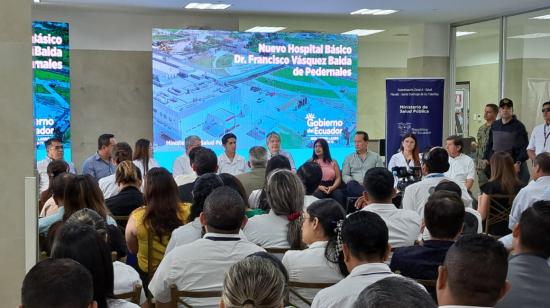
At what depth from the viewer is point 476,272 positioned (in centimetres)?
215

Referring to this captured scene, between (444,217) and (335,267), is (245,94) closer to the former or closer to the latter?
(444,217)

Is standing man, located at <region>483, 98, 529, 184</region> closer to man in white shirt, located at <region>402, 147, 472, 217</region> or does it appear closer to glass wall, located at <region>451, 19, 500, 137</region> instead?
glass wall, located at <region>451, 19, 500, 137</region>

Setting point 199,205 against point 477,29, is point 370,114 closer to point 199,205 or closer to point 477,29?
point 477,29

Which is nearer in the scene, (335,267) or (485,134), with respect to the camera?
(335,267)

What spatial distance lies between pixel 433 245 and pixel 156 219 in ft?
5.87

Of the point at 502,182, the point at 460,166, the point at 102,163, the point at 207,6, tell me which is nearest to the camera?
the point at 502,182

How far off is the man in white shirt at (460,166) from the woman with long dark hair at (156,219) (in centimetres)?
461

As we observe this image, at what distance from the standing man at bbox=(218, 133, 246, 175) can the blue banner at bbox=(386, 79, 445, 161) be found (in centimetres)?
328

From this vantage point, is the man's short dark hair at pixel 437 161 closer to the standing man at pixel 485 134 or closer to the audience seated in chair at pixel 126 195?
the audience seated in chair at pixel 126 195

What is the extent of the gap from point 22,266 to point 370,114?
1377 centimetres

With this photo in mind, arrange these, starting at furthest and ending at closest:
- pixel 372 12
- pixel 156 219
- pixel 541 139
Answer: pixel 372 12
pixel 541 139
pixel 156 219

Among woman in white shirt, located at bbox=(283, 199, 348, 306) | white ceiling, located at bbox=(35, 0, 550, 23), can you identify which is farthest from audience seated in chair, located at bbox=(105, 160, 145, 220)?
white ceiling, located at bbox=(35, 0, 550, 23)

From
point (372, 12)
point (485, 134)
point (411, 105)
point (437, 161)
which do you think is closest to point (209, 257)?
point (437, 161)

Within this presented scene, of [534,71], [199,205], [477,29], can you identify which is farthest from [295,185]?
[477,29]
